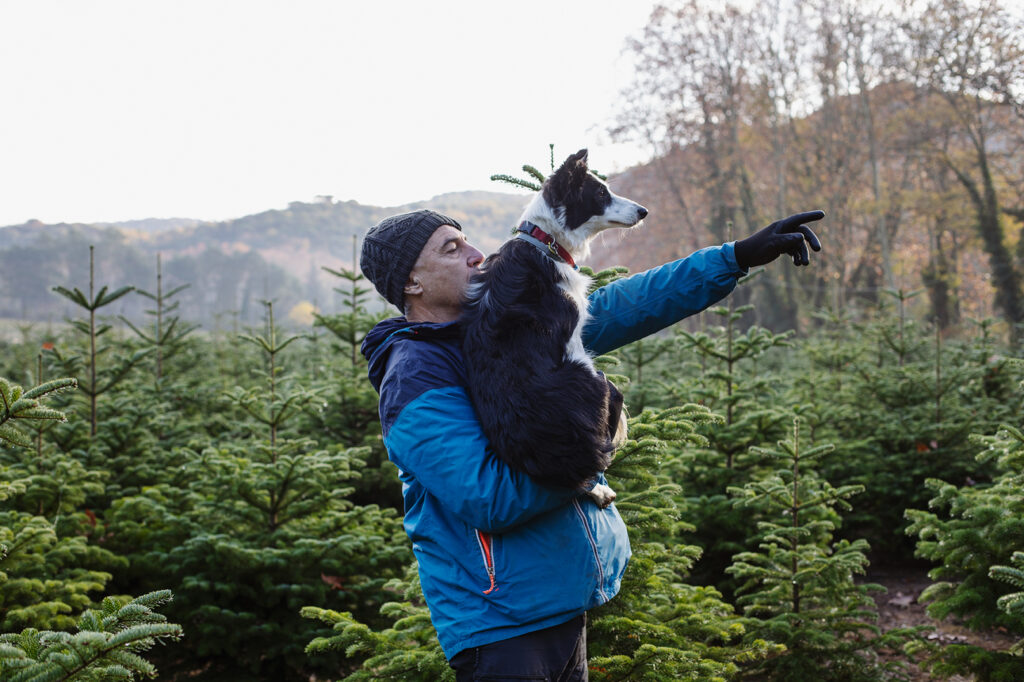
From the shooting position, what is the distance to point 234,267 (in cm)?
7712

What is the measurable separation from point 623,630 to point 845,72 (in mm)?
25848

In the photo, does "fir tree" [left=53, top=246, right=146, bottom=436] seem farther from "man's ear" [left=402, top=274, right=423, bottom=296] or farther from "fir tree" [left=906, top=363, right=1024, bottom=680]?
"fir tree" [left=906, top=363, right=1024, bottom=680]

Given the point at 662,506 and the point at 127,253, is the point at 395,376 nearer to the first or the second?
the point at 662,506

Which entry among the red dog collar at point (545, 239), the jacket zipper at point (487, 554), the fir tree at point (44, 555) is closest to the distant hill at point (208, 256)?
the fir tree at point (44, 555)

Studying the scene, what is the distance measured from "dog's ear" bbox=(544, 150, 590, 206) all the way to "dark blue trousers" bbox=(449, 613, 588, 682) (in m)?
1.43

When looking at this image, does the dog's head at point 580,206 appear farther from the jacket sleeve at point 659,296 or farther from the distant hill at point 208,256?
the distant hill at point 208,256

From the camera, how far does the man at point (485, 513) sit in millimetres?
1824

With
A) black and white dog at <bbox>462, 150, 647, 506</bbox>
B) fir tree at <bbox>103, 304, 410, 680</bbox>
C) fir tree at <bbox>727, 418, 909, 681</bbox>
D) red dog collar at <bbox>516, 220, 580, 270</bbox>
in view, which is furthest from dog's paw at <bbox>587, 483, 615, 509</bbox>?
fir tree at <bbox>103, 304, 410, 680</bbox>

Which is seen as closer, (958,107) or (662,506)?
(662,506)

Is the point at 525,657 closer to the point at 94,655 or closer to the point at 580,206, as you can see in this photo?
the point at 94,655

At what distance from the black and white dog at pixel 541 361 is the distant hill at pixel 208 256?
48153 millimetres

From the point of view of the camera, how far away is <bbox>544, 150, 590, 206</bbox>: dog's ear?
2500mm

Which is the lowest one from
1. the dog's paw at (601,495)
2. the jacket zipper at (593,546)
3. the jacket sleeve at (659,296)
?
the jacket zipper at (593,546)

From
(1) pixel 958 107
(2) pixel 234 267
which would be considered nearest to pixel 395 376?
(1) pixel 958 107
